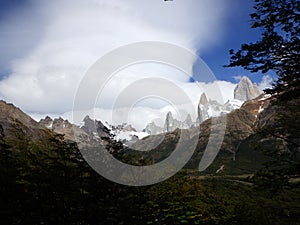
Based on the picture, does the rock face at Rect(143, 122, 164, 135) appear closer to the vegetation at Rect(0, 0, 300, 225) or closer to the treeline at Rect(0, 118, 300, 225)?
the vegetation at Rect(0, 0, 300, 225)

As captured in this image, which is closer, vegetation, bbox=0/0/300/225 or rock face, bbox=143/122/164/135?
vegetation, bbox=0/0/300/225

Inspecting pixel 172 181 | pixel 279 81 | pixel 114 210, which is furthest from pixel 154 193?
pixel 279 81

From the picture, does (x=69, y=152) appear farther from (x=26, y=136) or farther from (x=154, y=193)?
(x=154, y=193)

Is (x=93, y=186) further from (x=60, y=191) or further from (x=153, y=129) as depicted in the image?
(x=153, y=129)

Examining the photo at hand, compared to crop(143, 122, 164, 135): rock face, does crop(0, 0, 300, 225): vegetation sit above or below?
below

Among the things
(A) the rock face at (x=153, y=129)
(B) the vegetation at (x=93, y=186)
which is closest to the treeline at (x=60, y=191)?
(B) the vegetation at (x=93, y=186)

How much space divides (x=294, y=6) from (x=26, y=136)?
13.2 metres

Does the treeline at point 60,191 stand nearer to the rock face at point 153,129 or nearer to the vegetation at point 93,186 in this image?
the vegetation at point 93,186

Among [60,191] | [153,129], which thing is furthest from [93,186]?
[153,129]

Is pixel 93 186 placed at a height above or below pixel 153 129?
below

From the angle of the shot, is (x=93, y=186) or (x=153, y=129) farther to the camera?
(x=153, y=129)

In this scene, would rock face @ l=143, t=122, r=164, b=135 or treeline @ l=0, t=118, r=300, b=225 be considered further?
rock face @ l=143, t=122, r=164, b=135

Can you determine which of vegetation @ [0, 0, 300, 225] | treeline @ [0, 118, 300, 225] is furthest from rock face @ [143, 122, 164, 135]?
treeline @ [0, 118, 300, 225]

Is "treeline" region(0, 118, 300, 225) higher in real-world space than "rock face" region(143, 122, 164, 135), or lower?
lower
